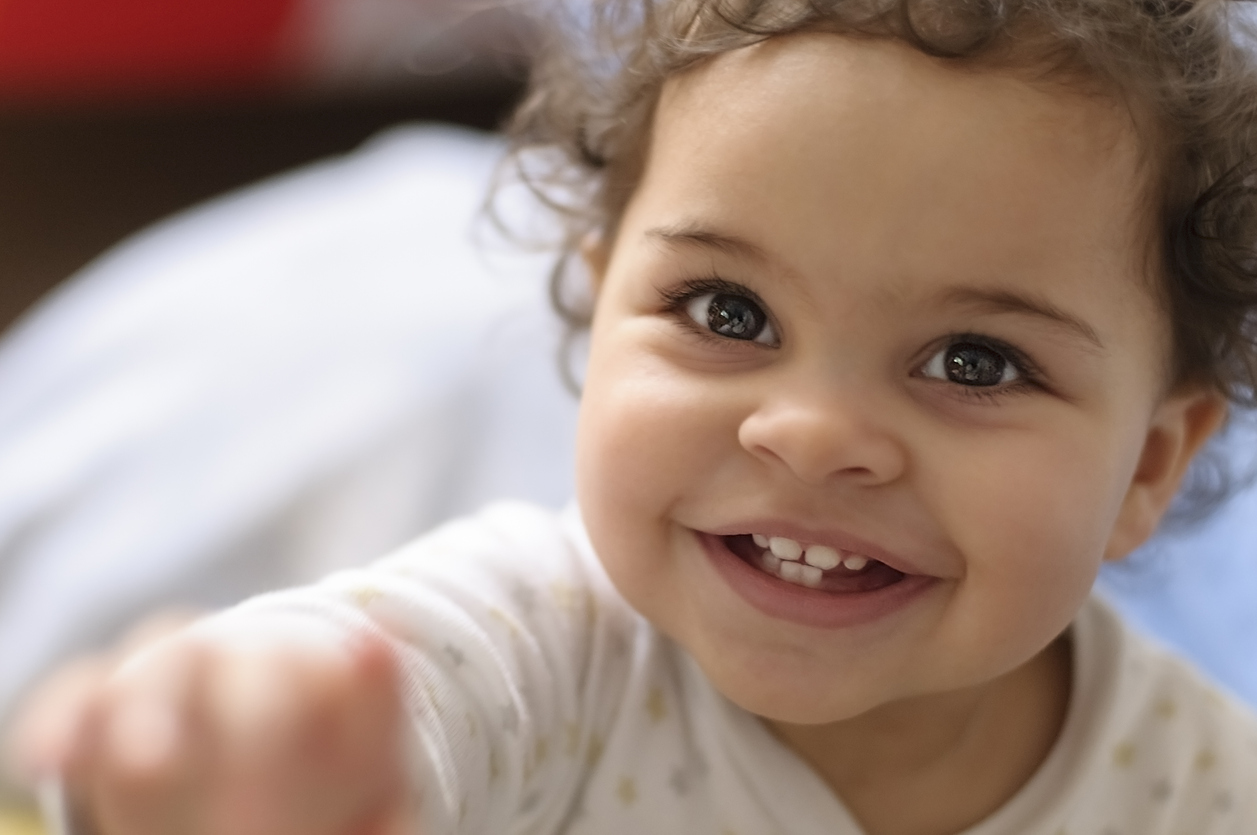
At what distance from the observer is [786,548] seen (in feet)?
2.21

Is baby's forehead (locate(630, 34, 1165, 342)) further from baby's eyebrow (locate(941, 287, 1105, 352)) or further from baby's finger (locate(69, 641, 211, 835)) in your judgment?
baby's finger (locate(69, 641, 211, 835))

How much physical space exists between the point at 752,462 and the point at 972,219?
6.2 inches

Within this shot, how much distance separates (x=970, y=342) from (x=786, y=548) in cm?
14

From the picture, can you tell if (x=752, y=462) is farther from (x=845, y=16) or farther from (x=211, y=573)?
(x=211, y=573)

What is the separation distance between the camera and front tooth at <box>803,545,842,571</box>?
662mm

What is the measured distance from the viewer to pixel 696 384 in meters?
0.68

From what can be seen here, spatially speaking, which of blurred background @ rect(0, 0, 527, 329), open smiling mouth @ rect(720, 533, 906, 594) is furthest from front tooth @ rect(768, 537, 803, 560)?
blurred background @ rect(0, 0, 527, 329)

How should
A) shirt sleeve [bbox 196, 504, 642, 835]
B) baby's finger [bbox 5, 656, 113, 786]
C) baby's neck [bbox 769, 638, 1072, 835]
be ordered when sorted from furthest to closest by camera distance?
1. baby's neck [bbox 769, 638, 1072, 835]
2. shirt sleeve [bbox 196, 504, 642, 835]
3. baby's finger [bbox 5, 656, 113, 786]

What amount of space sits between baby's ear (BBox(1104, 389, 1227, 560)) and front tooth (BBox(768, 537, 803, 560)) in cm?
24

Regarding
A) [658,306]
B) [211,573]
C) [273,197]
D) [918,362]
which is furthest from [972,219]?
[273,197]

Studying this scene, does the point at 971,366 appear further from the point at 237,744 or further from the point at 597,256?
the point at 237,744

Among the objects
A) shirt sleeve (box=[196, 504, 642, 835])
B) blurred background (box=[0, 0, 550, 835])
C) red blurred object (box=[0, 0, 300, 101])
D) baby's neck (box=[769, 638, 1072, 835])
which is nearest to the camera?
shirt sleeve (box=[196, 504, 642, 835])

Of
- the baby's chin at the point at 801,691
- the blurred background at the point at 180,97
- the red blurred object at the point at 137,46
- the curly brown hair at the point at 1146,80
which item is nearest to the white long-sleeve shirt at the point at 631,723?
the baby's chin at the point at 801,691

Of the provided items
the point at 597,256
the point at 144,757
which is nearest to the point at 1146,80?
the point at 597,256
